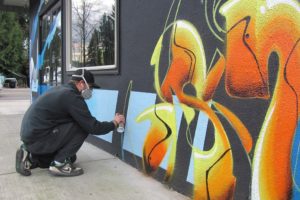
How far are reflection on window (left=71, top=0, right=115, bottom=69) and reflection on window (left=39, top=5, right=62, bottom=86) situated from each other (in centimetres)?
93

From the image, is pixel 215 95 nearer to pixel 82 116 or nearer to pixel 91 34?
pixel 82 116

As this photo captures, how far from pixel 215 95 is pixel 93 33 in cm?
351

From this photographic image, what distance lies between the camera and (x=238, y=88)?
9.98 feet

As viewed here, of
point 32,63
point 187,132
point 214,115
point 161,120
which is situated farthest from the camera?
point 32,63

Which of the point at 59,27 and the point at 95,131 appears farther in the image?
the point at 59,27

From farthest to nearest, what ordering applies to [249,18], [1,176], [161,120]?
[1,176] < [161,120] < [249,18]

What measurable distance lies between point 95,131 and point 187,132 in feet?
3.95

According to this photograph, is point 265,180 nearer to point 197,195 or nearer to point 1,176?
point 197,195

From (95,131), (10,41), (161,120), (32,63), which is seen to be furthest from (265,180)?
(10,41)

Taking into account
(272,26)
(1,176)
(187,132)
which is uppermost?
(272,26)

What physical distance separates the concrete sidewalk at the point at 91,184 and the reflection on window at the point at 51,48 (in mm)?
3472

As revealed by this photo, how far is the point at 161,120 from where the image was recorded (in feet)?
13.5

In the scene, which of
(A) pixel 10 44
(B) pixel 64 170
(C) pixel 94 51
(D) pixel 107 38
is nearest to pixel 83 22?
(C) pixel 94 51

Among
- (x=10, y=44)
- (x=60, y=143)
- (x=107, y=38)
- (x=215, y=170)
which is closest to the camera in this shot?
(x=215, y=170)
